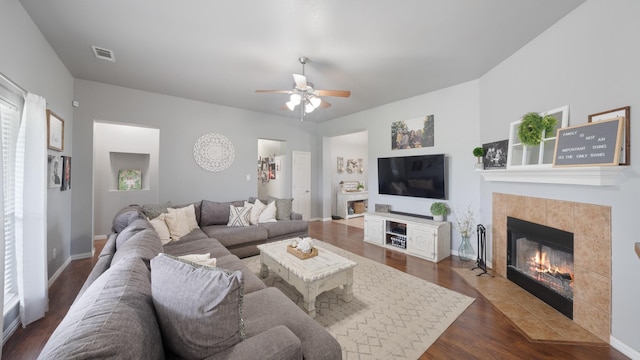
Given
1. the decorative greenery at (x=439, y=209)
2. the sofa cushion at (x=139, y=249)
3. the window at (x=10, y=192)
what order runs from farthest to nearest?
the decorative greenery at (x=439, y=209) < the window at (x=10, y=192) < the sofa cushion at (x=139, y=249)

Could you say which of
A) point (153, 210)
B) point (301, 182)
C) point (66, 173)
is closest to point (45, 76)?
point (66, 173)

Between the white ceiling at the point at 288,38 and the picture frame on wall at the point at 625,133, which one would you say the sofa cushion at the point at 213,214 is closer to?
the white ceiling at the point at 288,38

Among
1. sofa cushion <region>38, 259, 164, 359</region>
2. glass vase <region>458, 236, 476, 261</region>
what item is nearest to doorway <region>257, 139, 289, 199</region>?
glass vase <region>458, 236, 476, 261</region>

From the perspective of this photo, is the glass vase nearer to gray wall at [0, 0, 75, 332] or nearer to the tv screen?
the tv screen

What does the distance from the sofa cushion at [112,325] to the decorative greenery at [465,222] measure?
13.0 ft

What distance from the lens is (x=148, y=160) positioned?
5.55 meters

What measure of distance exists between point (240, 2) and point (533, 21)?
276cm

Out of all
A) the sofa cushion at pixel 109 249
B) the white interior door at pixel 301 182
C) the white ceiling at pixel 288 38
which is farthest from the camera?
the white interior door at pixel 301 182

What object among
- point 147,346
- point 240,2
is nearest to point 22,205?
point 147,346

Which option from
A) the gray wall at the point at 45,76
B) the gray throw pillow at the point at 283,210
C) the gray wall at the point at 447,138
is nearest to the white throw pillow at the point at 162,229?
the gray wall at the point at 45,76

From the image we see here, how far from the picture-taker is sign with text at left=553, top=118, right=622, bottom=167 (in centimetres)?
174

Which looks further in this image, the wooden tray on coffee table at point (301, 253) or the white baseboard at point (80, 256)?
the white baseboard at point (80, 256)

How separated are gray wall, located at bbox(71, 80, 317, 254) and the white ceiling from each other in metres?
0.38

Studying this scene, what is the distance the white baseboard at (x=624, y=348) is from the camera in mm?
1677
